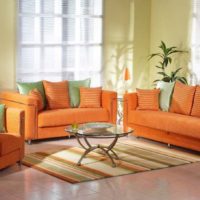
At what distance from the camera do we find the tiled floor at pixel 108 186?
A: 5164 mm

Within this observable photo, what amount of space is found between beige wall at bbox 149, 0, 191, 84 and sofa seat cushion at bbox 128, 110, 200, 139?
5.46 feet

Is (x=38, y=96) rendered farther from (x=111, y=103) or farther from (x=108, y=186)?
(x=108, y=186)

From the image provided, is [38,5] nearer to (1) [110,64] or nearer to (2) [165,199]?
(1) [110,64]

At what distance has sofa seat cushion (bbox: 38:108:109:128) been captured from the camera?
7.58 meters

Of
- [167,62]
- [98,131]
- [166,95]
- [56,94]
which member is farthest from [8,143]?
[167,62]

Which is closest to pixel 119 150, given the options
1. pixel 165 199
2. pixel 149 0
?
pixel 165 199

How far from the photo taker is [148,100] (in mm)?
7953

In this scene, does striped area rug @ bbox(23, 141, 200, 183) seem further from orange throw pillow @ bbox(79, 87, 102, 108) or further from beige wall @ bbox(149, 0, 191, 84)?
beige wall @ bbox(149, 0, 191, 84)

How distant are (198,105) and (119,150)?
128 centimetres

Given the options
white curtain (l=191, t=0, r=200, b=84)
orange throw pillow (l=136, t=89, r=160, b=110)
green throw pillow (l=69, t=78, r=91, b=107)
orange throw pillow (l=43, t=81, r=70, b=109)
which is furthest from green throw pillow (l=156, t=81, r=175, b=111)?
orange throw pillow (l=43, t=81, r=70, b=109)

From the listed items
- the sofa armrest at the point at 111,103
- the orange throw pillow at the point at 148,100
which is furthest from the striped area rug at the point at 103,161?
the sofa armrest at the point at 111,103

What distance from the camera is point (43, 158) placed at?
21.8 ft

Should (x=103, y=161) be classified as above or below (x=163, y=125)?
below

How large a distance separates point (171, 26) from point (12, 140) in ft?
14.2
